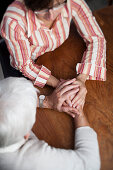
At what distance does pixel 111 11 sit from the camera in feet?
4.31

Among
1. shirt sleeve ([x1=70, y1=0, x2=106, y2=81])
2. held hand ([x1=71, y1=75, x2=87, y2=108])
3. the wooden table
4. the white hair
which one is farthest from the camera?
shirt sleeve ([x1=70, y1=0, x2=106, y2=81])

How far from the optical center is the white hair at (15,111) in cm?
67

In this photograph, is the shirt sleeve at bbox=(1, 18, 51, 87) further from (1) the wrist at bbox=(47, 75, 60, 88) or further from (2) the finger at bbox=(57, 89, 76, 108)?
(2) the finger at bbox=(57, 89, 76, 108)

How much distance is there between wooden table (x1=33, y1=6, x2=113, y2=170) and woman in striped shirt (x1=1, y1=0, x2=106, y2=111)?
5cm

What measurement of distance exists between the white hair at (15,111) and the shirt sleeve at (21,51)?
0.82 feet

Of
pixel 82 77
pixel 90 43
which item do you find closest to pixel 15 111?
pixel 82 77

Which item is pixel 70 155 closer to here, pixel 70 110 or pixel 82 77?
pixel 70 110

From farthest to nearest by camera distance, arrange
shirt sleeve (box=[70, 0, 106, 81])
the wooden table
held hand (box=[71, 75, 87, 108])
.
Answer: shirt sleeve (box=[70, 0, 106, 81])
held hand (box=[71, 75, 87, 108])
the wooden table

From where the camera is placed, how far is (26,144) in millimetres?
793

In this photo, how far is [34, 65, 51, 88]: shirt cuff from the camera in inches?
40.3

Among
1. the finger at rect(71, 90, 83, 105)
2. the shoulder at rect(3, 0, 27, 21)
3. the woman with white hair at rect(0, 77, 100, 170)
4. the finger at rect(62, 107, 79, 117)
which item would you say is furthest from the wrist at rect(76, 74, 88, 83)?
the shoulder at rect(3, 0, 27, 21)

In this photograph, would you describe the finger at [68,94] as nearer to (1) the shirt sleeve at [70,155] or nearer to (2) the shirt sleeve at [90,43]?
(2) the shirt sleeve at [90,43]

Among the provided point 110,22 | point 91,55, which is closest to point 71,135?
point 91,55

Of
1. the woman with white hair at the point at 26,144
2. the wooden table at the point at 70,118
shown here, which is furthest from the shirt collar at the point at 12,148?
the wooden table at the point at 70,118
